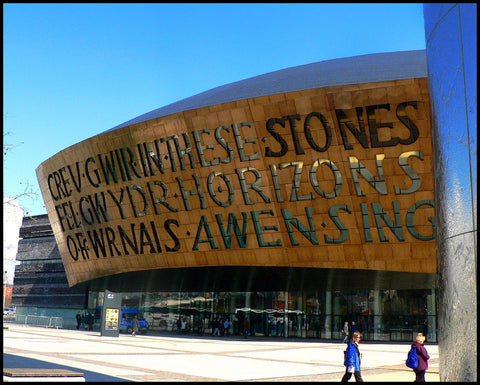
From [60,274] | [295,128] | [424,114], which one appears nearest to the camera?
[424,114]

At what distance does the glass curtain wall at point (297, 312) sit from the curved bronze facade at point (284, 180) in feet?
24.2

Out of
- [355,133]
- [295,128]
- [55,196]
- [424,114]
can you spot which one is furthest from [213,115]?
[55,196]

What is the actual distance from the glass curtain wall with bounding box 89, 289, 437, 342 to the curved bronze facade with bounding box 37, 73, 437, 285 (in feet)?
24.2

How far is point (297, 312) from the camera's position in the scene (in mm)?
39781

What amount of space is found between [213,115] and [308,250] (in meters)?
9.06

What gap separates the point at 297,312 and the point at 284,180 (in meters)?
13.4

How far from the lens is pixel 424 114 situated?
90.3 feet

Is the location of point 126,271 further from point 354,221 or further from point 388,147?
point 388,147

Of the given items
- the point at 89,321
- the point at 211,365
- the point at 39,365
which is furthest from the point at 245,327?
the point at 39,365

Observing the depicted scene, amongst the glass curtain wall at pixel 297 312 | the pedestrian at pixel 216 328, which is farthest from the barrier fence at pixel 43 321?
the pedestrian at pixel 216 328

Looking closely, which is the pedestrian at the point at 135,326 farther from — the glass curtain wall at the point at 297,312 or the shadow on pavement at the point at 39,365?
the shadow on pavement at the point at 39,365

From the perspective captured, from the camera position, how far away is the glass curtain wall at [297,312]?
3634cm

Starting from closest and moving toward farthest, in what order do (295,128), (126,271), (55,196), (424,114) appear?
(424,114) < (295,128) < (126,271) < (55,196)

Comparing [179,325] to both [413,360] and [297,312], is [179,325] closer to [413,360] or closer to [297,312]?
[297,312]
